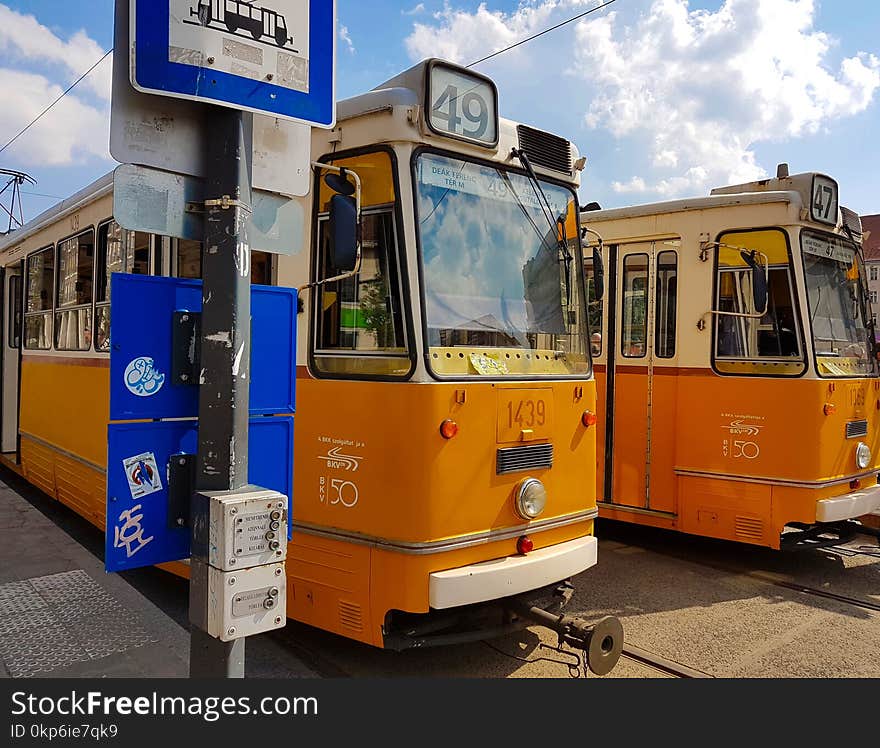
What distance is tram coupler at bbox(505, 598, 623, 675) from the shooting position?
387 cm

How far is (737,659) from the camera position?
462 centimetres

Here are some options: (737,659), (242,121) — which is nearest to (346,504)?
(242,121)

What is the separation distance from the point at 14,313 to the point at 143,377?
24.7ft

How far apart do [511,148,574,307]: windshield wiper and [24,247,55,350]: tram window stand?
15.9 ft

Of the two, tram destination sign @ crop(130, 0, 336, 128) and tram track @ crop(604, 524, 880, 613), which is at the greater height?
tram destination sign @ crop(130, 0, 336, 128)

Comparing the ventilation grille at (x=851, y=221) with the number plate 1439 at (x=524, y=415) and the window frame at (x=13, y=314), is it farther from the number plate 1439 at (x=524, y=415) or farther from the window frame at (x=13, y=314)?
the window frame at (x=13, y=314)

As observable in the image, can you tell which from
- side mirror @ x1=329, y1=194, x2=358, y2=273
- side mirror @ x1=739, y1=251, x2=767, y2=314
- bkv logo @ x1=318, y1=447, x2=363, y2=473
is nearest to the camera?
side mirror @ x1=329, y1=194, x2=358, y2=273

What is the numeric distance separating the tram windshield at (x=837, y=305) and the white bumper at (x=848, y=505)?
98 cm

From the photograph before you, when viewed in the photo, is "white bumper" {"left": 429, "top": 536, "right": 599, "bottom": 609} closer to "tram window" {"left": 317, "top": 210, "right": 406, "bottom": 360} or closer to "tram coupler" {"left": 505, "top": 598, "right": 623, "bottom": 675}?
"tram coupler" {"left": 505, "top": 598, "right": 623, "bottom": 675}

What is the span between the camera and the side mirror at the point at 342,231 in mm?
3631

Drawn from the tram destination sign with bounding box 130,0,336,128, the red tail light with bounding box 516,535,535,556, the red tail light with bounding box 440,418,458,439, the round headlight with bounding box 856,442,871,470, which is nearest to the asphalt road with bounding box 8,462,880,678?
the red tail light with bounding box 516,535,535,556

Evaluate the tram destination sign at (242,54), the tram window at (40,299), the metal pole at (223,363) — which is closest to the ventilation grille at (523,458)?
the metal pole at (223,363)

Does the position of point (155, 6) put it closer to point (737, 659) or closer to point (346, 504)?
point (346, 504)

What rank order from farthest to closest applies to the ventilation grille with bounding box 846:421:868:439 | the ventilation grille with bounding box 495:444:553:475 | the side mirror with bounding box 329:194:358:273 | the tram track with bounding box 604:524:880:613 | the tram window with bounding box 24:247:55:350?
the tram window with bounding box 24:247:55:350
the ventilation grille with bounding box 846:421:868:439
the tram track with bounding box 604:524:880:613
the ventilation grille with bounding box 495:444:553:475
the side mirror with bounding box 329:194:358:273
